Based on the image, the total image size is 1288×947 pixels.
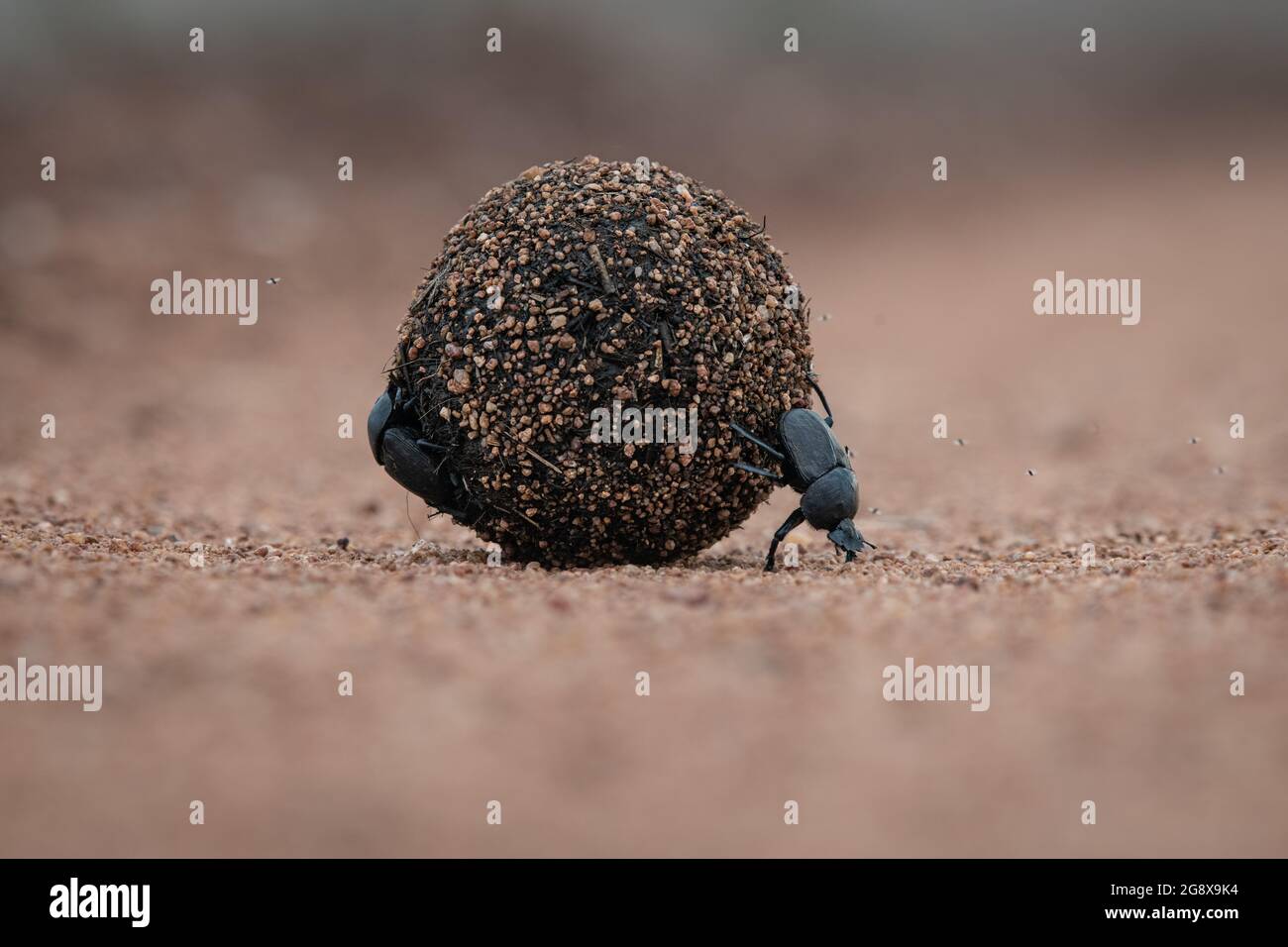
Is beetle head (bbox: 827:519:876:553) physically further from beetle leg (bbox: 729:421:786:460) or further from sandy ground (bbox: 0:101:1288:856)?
beetle leg (bbox: 729:421:786:460)

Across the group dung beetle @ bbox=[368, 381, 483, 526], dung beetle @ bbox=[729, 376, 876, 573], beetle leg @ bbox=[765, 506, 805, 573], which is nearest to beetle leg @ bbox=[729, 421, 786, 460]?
dung beetle @ bbox=[729, 376, 876, 573]

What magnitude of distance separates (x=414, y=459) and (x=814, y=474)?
1830mm

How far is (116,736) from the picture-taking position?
9.68 ft

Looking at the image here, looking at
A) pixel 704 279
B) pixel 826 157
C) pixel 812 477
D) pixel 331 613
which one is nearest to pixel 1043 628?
pixel 812 477

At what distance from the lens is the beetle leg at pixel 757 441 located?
4770mm

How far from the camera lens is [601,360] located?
4566mm

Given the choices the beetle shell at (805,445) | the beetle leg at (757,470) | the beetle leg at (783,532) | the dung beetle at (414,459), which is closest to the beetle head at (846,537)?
the beetle leg at (783,532)

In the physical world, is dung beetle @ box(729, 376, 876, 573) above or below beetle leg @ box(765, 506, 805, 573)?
above

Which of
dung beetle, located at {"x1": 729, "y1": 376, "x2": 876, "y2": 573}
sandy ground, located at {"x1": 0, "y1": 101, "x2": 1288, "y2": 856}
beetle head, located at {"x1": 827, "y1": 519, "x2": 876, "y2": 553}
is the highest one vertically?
dung beetle, located at {"x1": 729, "y1": 376, "x2": 876, "y2": 573}

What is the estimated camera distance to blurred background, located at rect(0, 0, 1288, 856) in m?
2.82

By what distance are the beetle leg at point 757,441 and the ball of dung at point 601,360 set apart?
3 centimetres

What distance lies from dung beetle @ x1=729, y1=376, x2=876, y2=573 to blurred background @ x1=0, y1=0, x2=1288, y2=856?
27 cm

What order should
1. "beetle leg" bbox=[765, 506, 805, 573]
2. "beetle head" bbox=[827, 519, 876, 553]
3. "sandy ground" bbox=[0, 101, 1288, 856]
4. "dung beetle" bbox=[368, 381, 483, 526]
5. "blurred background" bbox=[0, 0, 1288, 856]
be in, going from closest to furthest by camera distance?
"sandy ground" bbox=[0, 101, 1288, 856]
"blurred background" bbox=[0, 0, 1288, 856]
"dung beetle" bbox=[368, 381, 483, 526]
"beetle leg" bbox=[765, 506, 805, 573]
"beetle head" bbox=[827, 519, 876, 553]

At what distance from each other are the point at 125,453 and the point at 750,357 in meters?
6.74
